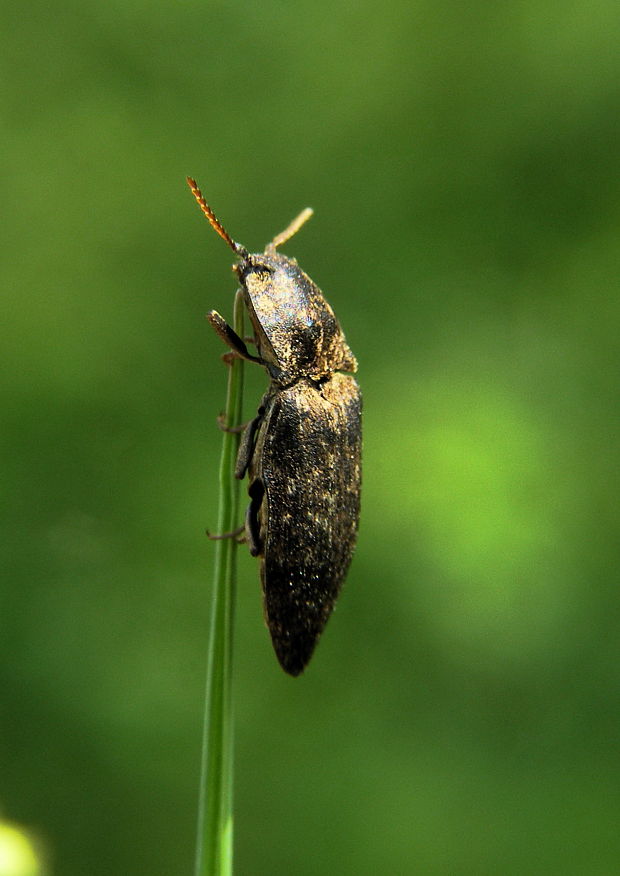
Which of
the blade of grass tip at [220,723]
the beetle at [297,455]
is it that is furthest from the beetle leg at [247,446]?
the blade of grass tip at [220,723]

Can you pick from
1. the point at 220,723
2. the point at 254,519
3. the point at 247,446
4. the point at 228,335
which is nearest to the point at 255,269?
the point at 228,335

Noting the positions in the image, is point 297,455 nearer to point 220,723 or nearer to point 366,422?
point 220,723

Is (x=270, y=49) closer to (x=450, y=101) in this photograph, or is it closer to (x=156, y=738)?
(x=450, y=101)

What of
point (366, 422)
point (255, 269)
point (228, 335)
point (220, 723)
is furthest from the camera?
point (366, 422)

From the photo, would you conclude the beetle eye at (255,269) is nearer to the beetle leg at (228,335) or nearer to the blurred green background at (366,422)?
the beetle leg at (228,335)

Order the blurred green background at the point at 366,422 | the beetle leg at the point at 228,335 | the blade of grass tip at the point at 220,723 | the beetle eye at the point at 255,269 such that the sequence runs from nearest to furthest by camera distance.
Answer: the blade of grass tip at the point at 220,723 → the beetle leg at the point at 228,335 → the beetle eye at the point at 255,269 → the blurred green background at the point at 366,422

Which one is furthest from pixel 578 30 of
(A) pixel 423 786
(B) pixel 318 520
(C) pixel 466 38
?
(A) pixel 423 786
